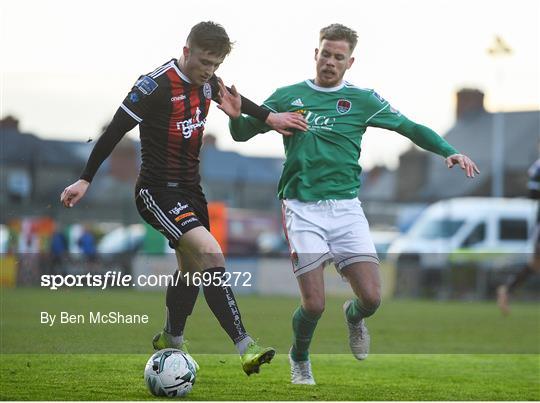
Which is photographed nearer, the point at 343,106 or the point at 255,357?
the point at 255,357

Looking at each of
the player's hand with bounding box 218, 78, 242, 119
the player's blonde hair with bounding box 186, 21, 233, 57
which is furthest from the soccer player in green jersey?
the player's blonde hair with bounding box 186, 21, 233, 57

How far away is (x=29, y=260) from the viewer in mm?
22594

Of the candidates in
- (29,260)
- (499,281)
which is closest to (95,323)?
(29,260)

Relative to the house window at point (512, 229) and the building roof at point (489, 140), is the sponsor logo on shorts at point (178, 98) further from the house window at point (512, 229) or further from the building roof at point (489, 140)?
the building roof at point (489, 140)

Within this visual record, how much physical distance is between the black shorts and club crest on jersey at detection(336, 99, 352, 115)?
3.83 ft

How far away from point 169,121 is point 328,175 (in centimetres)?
119

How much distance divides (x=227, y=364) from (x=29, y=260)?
13.5 metres

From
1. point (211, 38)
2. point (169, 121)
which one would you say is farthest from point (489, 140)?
point (211, 38)

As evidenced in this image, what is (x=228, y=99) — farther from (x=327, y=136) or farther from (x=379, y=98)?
(x=379, y=98)

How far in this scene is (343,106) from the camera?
27.1 ft

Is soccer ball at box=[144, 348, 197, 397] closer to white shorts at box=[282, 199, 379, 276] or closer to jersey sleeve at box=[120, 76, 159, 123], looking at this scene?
white shorts at box=[282, 199, 379, 276]

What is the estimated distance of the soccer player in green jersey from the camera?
318 inches

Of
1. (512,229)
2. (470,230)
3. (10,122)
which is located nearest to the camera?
(10,122)

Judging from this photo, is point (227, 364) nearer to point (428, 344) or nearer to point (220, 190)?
point (428, 344)
